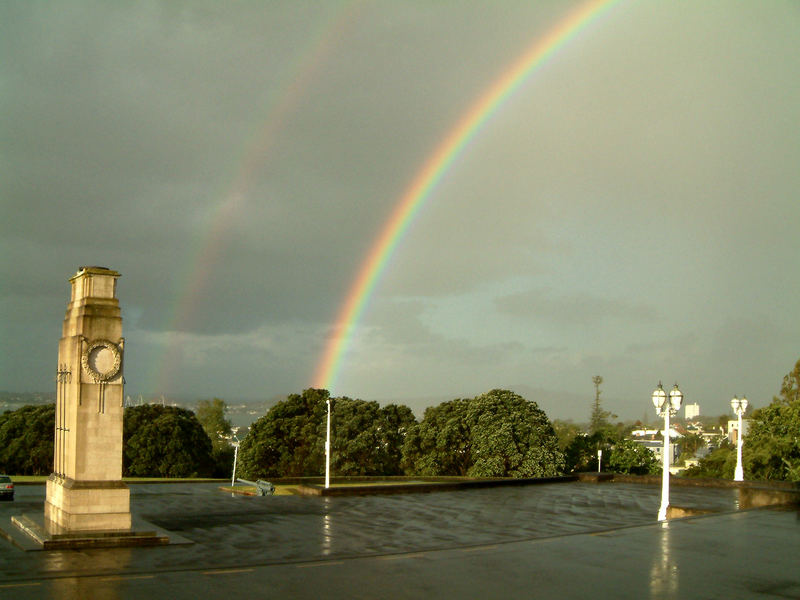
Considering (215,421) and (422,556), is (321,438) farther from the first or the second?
(215,421)

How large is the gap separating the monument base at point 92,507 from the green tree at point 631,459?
1213 inches

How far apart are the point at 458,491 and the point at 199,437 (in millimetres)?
35011

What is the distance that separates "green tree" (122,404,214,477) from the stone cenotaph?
135ft

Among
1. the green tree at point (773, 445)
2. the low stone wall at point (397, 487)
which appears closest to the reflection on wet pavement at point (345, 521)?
the low stone wall at point (397, 487)

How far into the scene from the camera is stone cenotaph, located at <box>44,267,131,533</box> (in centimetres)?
1753

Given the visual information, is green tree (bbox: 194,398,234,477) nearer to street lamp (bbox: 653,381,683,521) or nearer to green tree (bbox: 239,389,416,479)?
green tree (bbox: 239,389,416,479)

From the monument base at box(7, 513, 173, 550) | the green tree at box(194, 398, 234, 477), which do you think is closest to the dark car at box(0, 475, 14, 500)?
the monument base at box(7, 513, 173, 550)

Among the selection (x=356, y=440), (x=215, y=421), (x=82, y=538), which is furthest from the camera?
(x=215, y=421)

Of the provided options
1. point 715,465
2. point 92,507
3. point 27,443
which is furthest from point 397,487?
point 27,443

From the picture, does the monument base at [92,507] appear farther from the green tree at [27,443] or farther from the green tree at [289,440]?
the green tree at [27,443]

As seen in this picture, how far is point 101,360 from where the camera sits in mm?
18234

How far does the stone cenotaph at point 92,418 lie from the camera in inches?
690

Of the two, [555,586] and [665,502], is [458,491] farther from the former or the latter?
[555,586]

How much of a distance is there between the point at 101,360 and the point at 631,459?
3153 cm
